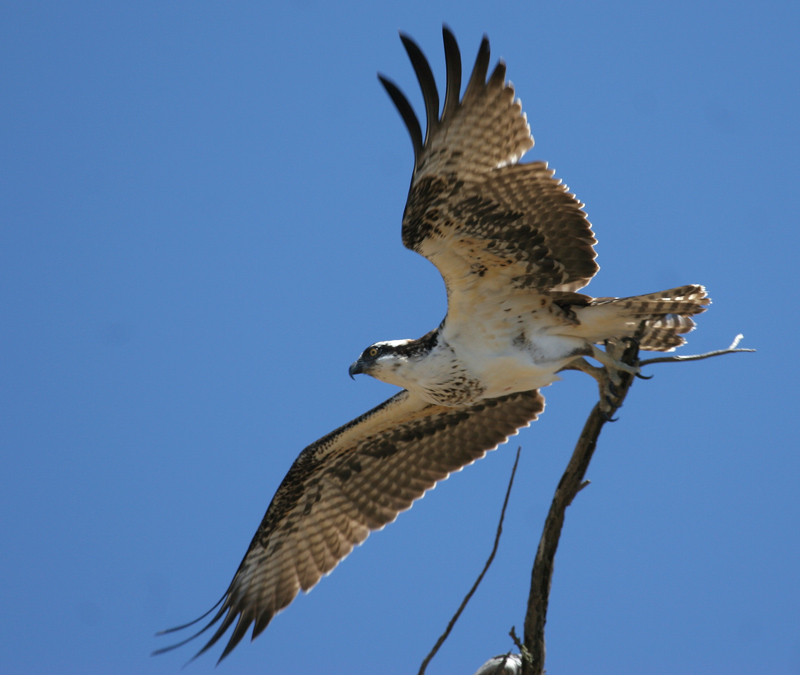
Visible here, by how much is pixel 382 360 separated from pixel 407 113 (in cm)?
216

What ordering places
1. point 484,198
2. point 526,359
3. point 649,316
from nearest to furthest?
point 484,198, point 649,316, point 526,359

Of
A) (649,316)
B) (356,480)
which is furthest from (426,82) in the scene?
(356,480)

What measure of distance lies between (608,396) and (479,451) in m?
2.00

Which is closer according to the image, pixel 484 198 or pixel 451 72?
pixel 451 72

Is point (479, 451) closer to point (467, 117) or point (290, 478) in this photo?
point (290, 478)

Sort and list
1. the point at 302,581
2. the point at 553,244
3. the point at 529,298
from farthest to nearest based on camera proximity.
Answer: the point at 302,581 < the point at 529,298 < the point at 553,244

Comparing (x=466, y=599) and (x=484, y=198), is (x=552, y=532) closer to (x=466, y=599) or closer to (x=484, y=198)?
(x=466, y=599)

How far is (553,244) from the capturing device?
5766 millimetres

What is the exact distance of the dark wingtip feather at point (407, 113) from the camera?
515cm

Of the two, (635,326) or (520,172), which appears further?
(635,326)

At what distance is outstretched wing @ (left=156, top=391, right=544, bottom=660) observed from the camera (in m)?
7.36

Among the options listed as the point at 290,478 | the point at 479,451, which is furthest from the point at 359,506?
the point at 479,451

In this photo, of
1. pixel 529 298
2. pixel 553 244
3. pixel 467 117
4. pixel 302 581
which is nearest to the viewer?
pixel 467 117

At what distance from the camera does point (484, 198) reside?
5.48 meters
